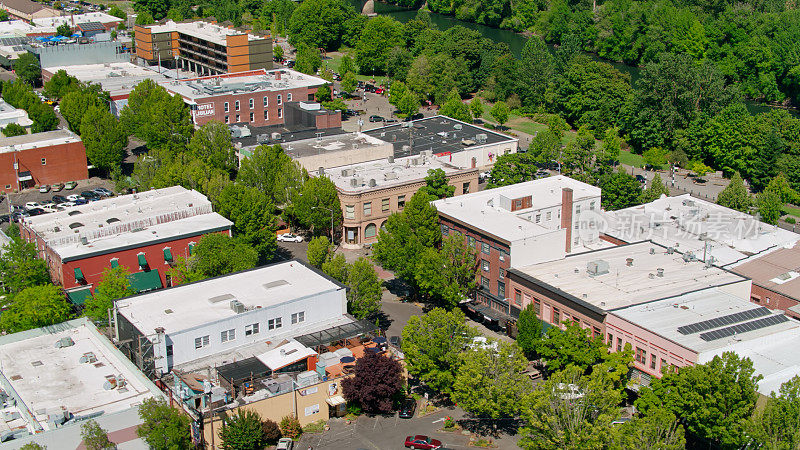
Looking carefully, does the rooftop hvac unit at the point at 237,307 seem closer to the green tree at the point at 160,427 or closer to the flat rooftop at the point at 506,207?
the green tree at the point at 160,427

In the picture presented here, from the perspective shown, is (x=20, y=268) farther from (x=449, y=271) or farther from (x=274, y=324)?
(x=449, y=271)

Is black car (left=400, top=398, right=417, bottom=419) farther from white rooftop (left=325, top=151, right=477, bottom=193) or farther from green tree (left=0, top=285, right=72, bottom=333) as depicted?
white rooftop (left=325, top=151, right=477, bottom=193)

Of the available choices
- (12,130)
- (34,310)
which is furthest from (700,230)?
(12,130)

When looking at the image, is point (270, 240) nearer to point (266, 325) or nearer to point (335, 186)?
point (335, 186)

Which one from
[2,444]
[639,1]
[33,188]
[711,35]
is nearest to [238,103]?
[33,188]

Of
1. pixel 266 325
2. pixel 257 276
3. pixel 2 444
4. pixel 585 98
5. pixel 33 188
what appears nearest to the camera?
pixel 2 444

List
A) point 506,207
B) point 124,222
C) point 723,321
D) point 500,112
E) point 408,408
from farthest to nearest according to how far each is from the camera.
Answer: point 500,112 < point 506,207 < point 124,222 < point 723,321 < point 408,408
